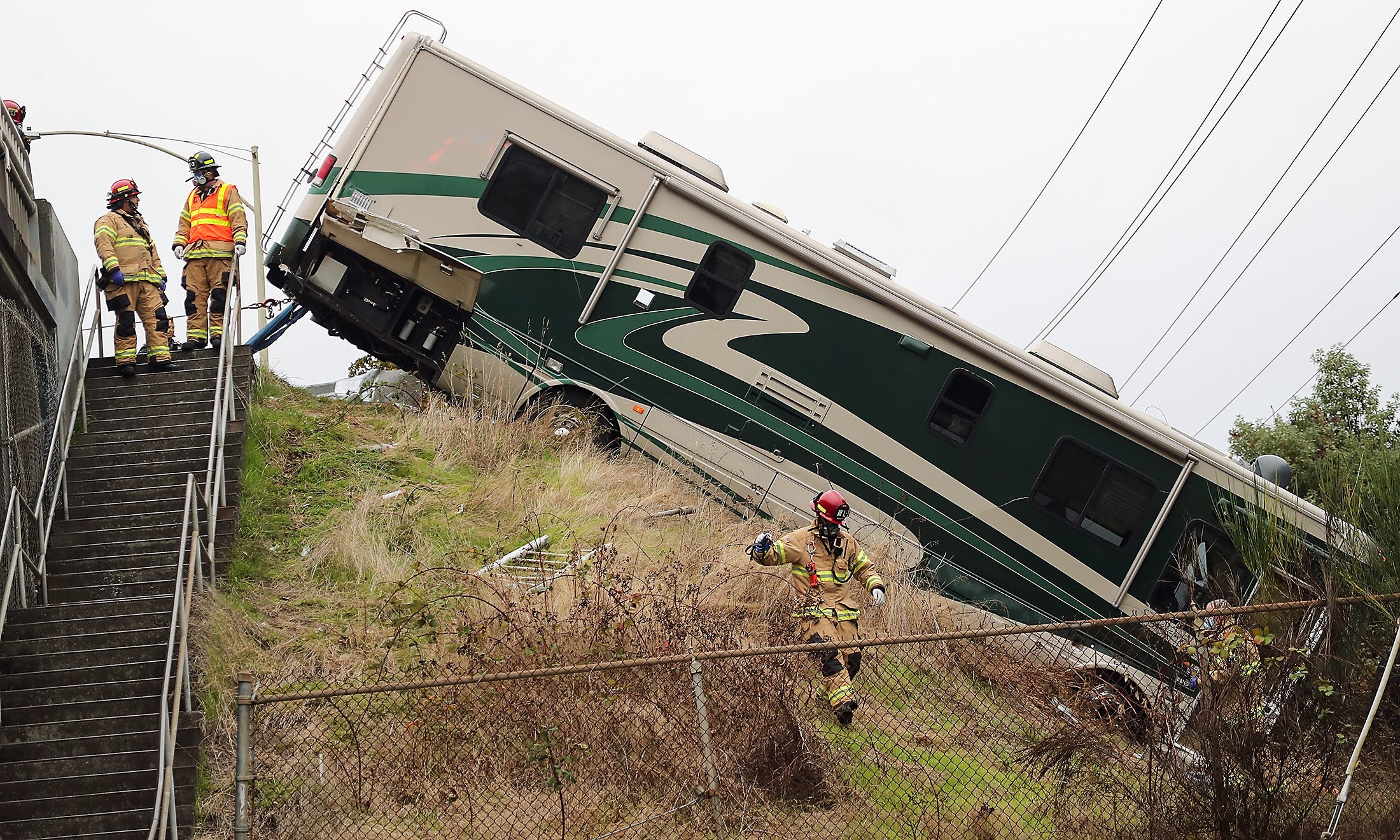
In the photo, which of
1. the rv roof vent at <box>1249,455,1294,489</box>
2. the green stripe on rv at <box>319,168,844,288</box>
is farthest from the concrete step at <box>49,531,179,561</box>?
the rv roof vent at <box>1249,455,1294,489</box>

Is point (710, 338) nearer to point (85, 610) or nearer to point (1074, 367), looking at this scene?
point (1074, 367)

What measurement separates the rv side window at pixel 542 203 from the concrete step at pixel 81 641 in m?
5.37

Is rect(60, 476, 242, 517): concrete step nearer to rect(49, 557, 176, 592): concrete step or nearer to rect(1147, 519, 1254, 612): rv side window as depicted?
rect(49, 557, 176, 592): concrete step

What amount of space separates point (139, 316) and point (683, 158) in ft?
17.9

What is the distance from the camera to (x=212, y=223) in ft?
39.4

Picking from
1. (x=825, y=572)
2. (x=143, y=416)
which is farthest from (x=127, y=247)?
(x=825, y=572)

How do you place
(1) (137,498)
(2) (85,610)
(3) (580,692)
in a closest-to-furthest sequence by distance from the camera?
(3) (580,692) < (2) (85,610) < (1) (137,498)

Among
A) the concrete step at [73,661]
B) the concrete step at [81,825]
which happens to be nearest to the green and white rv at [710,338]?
the concrete step at [73,661]

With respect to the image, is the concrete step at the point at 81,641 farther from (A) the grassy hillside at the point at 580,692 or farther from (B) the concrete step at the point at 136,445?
(B) the concrete step at the point at 136,445

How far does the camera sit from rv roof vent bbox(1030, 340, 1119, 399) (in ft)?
40.6

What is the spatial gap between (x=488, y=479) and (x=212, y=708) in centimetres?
420

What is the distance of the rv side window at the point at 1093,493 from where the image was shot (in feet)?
38.4

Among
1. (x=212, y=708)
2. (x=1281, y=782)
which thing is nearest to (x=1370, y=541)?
(x=1281, y=782)

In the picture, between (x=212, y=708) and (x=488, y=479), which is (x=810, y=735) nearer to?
(x=212, y=708)
